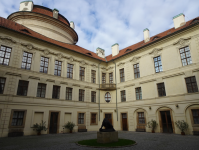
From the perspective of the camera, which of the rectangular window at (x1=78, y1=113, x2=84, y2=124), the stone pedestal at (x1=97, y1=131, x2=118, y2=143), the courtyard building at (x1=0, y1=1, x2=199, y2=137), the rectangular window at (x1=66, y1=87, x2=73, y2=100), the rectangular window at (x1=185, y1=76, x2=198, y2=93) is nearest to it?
the stone pedestal at (x1=97, y1=131, x2=118, y2=143)

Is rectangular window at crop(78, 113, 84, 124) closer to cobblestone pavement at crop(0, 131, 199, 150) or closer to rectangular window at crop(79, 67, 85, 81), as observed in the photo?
rectangular window at crop(79, 67, 85, 81)

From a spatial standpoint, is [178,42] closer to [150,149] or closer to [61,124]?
[150,149]

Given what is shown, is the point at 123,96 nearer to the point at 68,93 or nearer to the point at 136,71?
the point at 136,71

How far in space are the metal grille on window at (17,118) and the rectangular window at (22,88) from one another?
2127 millimetres

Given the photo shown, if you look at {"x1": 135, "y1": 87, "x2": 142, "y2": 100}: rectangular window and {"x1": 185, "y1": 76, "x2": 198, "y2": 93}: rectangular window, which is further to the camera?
{"x1": 135, "y1": 87, "x2": 142, "y2": 100}: rectangular window

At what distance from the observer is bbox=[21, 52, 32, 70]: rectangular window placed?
58.7 ft

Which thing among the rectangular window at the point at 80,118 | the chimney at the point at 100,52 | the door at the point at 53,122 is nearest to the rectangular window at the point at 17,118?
the door at the point at 53,122

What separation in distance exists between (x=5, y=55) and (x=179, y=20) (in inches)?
889

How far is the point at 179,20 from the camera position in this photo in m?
20.2

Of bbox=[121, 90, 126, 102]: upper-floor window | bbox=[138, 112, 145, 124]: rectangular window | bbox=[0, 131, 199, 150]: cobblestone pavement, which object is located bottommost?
bbox=[0, 131, 199, 150]: cobblestone pavement

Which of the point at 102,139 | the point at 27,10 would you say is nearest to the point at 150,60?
the point at 102,139

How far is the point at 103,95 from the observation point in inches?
965

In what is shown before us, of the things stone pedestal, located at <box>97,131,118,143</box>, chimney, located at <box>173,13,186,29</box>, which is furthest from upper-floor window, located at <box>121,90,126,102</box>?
stone pedestal, located at <box>97,131,118,143</box>

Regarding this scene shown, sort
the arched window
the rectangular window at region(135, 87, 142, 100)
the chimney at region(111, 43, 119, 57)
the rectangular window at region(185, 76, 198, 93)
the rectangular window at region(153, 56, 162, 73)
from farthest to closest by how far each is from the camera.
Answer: the chimney at region(111, 43, 119, 57), the arched window, the rectangular window at region(135, 87, 142, 100), the rectangular window at region(153, 56, 162, 73), the rectangular window at region(185, 76, 198, 93)
